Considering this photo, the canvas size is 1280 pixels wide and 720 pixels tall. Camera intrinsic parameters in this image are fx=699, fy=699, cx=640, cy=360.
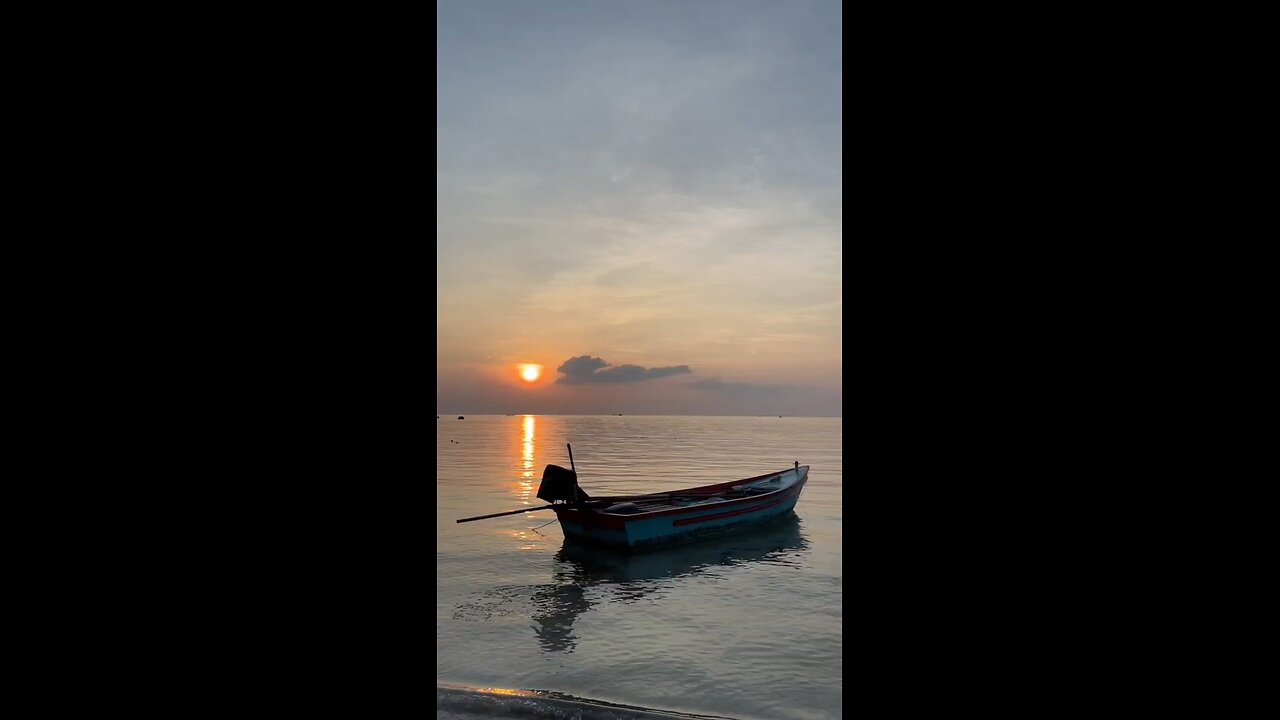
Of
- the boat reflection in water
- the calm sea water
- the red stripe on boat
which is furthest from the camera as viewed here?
the red stripe on boat

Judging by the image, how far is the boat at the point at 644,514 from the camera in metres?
12.9

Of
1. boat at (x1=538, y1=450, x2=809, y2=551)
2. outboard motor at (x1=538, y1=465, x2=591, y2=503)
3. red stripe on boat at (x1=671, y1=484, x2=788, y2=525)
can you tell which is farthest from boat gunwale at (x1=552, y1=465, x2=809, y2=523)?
outboard motor at (x1=538, y1=465, x2=591, y2=503)

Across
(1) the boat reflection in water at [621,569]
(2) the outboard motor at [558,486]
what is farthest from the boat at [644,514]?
(1) the boat reflection in water at [621,569]

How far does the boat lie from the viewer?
42.3 ft

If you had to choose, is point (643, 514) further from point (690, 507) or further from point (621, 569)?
point (690, 507)

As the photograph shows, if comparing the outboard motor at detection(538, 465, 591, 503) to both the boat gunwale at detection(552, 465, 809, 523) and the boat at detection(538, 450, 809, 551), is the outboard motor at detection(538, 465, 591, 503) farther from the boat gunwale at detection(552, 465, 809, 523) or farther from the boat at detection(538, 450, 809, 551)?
the boat gunwale at detection(552, 465, 809, 523)

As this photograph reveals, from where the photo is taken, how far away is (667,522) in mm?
13539

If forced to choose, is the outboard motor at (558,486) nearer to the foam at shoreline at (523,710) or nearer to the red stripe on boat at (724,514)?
the red stripe on boat at (724,514)
